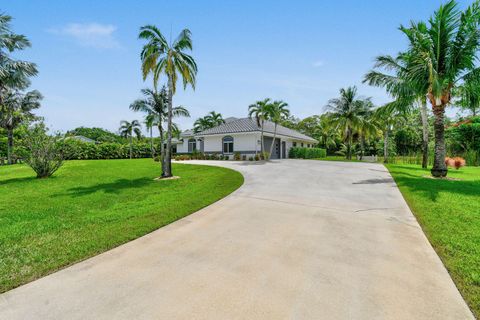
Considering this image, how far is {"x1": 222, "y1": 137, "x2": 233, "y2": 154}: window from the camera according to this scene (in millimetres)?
28656

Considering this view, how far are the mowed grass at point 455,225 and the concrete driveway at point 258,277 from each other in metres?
0.19

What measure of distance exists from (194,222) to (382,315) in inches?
160

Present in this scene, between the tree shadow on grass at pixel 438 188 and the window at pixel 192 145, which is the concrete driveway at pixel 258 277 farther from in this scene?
the window at pixel 192 145

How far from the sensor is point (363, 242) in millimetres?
4324

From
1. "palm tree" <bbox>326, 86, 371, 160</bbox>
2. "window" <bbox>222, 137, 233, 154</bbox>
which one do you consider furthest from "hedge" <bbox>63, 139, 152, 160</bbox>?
"palm tree" <bbox>326, 86, 371, 160</bbox>

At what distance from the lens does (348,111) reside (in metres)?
30.7

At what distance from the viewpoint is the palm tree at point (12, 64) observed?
19438 millimetres

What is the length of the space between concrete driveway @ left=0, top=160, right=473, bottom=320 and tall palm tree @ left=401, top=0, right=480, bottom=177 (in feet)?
30.3

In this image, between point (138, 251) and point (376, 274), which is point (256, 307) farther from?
point (138, 251)

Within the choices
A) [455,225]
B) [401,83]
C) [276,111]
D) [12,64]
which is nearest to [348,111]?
[276,111]

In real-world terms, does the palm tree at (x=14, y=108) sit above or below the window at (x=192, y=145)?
above

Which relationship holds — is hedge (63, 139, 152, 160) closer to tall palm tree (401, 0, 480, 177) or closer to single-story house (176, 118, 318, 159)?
single-story house (176, 118, 318, 159)

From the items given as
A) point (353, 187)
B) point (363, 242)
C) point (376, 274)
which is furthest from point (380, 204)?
point (376, 274)

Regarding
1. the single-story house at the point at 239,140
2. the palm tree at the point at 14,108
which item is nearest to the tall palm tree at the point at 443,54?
the single-story house at the point at 239,140
